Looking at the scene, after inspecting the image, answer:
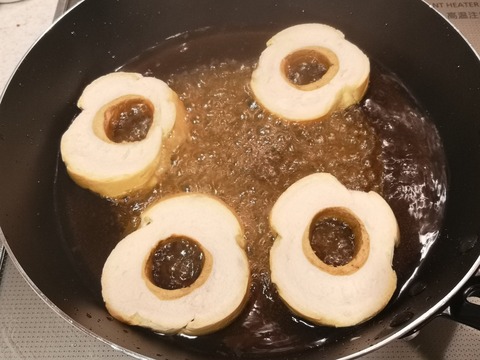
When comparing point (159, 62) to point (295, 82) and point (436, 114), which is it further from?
point (436, 114)

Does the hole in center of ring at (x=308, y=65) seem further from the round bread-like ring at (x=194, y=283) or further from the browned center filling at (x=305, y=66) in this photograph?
the round bread-like ring at (x=194, y=283)

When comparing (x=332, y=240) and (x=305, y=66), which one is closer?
(x=332, y=240)

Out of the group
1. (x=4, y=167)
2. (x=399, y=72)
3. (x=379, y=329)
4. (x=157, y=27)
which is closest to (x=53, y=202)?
(x=4, y=167)

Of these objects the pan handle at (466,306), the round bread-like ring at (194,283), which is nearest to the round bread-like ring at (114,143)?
the round bread-like ring at (194,283)

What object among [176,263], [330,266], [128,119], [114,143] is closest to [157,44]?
[128,119]

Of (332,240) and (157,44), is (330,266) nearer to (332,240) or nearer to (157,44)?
(332,240)

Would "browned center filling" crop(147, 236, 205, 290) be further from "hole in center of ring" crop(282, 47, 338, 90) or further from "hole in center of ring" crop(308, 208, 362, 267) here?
"hole in center of ring" crop(282, 47, 338, 90)
